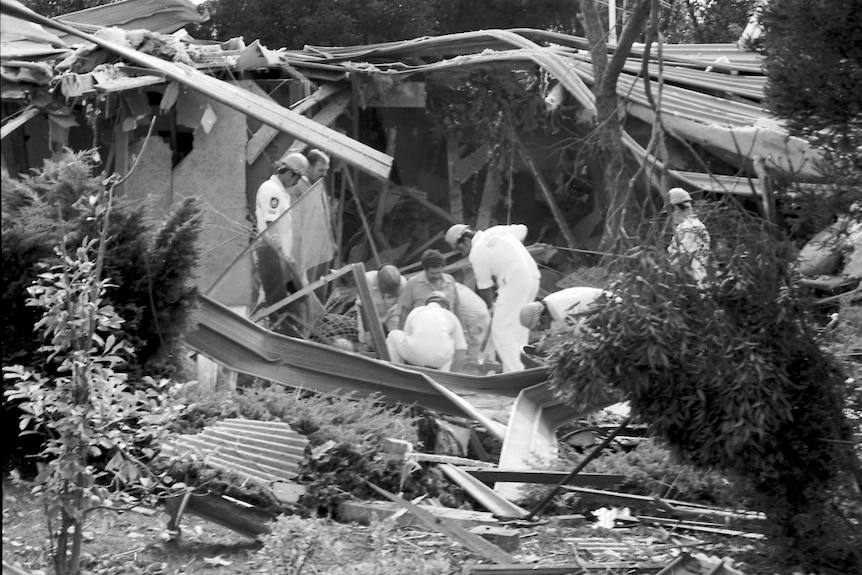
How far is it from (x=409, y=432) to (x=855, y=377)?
3116 millimetres

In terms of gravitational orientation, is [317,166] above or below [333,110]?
below

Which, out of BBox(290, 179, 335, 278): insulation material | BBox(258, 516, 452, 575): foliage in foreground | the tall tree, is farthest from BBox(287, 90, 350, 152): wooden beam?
the tall tree

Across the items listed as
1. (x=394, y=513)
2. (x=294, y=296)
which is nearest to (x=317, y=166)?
(x=294, y=296)

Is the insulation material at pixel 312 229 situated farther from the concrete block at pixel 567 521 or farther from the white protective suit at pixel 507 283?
the concrete block at pixel 567 521

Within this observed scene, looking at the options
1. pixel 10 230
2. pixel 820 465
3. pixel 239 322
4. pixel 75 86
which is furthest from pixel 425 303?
pixel 820 465

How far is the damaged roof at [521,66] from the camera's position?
1095 centimetres

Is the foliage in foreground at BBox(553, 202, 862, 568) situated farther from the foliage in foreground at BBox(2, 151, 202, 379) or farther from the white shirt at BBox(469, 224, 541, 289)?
the white shirt at BBox(469, 224, 541, 289)

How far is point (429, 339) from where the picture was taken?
9914 millimetres

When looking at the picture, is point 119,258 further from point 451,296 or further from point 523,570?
point 451,296

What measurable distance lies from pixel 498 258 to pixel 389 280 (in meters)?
1.17

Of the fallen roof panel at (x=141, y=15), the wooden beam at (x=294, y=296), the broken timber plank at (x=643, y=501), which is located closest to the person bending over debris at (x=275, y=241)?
the wooden beam at (x=294, y=296)

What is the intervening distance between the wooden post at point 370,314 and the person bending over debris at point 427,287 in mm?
857

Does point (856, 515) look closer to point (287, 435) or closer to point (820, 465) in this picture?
point (820, 465)

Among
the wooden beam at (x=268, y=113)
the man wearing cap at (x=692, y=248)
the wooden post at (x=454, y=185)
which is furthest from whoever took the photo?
the wooden post at (x=454, y=185)
